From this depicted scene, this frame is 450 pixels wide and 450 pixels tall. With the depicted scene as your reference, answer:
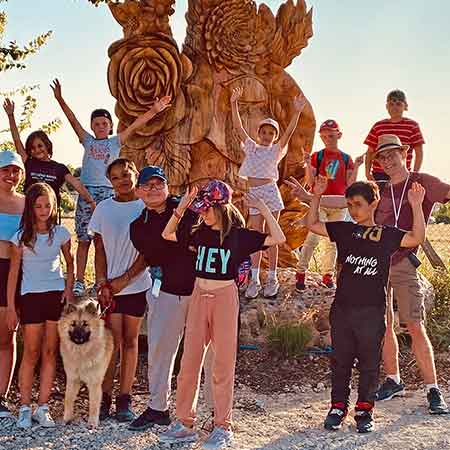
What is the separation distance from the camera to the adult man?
206 inches

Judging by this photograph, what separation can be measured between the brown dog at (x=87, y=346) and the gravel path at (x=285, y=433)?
0.22m

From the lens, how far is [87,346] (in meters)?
4.63

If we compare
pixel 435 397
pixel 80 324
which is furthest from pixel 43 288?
pixel 435 397

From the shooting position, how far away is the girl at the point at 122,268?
4.76m

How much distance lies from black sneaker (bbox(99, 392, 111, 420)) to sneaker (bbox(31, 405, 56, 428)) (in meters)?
0.34

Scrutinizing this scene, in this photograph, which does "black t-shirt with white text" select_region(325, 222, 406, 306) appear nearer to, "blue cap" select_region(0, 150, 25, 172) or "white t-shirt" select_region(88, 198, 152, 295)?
"white t-shirt" select_region(88, 198, 152, 295)

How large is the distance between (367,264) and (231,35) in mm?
3897

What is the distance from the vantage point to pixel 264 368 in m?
6.21

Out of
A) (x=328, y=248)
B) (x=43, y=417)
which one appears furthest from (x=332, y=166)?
(x=43, y=417)

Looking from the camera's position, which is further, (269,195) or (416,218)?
(269,195)

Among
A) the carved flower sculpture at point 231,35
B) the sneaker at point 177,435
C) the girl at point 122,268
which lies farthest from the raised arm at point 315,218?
the carved flower sculpture at point 231,35

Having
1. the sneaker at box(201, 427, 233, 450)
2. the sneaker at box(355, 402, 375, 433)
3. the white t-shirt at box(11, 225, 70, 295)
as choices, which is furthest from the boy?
the white t-shirt at box(11, 225, 70, 295)

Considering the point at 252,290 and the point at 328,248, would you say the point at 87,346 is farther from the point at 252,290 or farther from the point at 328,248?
the point at 328,248

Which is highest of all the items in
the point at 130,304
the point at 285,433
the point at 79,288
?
the point at 79,288
